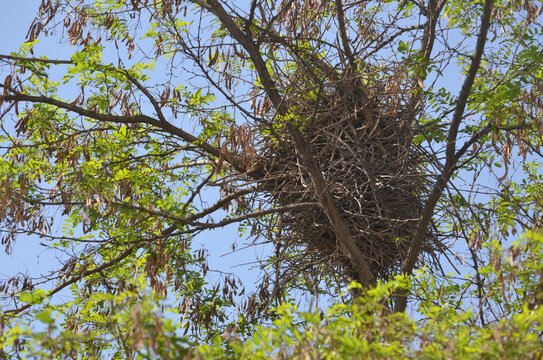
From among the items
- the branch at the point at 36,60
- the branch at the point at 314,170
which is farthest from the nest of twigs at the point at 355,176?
the branch at the point at 36,60

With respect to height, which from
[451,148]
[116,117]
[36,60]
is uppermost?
[36,60]

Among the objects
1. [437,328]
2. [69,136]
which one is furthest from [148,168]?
[437,328]

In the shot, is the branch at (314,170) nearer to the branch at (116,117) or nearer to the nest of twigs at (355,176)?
the nest of twigs at (355,176)

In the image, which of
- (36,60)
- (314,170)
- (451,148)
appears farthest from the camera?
(36,60)

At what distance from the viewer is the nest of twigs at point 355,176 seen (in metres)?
5.83

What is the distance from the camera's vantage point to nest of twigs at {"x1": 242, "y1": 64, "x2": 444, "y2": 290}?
5832mm

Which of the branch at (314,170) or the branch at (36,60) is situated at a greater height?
the branch at (36,60)

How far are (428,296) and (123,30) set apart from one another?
13.5ft

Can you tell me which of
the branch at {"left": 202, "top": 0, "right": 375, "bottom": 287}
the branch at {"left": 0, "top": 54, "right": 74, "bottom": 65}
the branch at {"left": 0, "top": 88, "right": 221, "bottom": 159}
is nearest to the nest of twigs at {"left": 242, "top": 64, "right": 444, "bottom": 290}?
the branch at {"left": 202, "top": 0, "right": 375, "bottom": 287}

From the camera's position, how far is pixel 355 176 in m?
5.99

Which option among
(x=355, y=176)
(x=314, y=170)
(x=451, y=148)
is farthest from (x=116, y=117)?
(x=451, y=148)

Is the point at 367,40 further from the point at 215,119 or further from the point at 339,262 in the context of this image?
the point at 339,262

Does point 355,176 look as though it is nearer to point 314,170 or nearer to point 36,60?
point 314,170

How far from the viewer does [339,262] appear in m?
6.25
